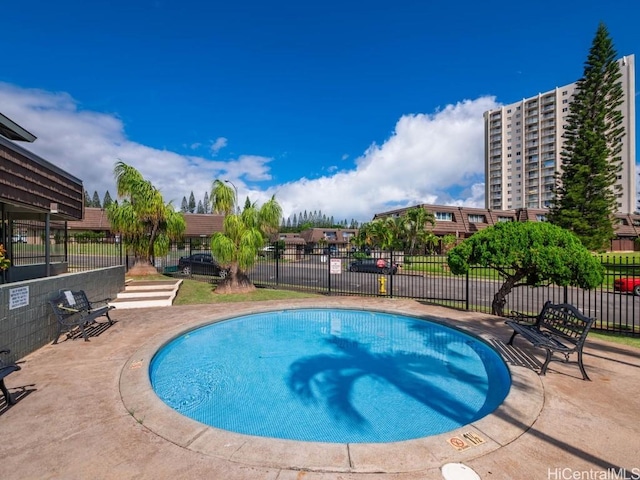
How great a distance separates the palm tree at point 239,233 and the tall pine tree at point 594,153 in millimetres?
28675

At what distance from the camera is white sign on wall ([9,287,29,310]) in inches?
207

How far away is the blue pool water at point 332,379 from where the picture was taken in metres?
4.20

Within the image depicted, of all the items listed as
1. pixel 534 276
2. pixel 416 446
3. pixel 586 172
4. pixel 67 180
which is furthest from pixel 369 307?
pixel 586 172

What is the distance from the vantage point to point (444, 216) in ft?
148

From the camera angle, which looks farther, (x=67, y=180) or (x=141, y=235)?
(x=141, y=235)

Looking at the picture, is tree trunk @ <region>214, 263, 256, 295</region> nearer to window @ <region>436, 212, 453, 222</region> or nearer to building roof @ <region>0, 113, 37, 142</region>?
building roof @ <region>0, 113, 37, 142</region>

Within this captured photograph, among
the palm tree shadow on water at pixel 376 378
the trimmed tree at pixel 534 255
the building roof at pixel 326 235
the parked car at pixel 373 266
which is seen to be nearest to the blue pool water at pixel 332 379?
the palm tree shadow on water at pixel 376 378

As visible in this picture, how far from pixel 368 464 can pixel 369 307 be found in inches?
288

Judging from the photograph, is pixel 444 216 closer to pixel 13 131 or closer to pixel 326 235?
pixel 326 235

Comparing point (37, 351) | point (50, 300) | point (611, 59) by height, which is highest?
point (611, 59)

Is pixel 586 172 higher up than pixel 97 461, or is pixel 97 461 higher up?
A: pixel 586 172

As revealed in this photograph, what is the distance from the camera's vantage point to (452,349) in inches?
271

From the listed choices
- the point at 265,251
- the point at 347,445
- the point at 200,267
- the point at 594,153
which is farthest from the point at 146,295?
the point at 594,153

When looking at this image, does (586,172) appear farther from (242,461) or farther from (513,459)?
(242,461)
